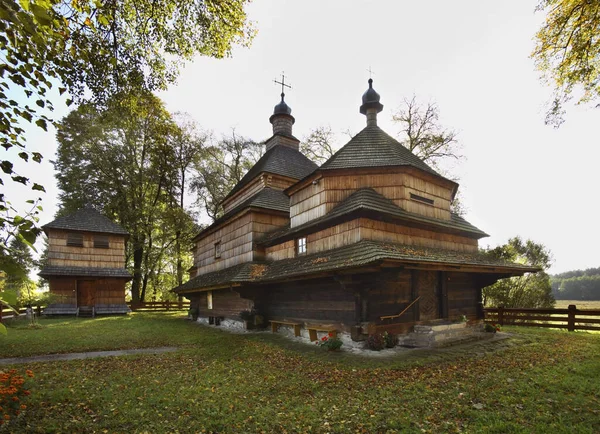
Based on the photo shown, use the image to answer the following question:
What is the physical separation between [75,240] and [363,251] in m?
23.8

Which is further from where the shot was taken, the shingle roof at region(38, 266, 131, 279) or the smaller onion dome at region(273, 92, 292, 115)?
the smaller onion dome at region(273, 92, 292, 115)

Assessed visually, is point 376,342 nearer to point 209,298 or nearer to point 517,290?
point 209,298

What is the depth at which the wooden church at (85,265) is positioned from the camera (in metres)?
23.2

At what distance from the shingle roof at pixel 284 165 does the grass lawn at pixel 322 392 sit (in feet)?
38.5

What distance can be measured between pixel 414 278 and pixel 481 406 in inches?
227

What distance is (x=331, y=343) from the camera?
32.7 ft

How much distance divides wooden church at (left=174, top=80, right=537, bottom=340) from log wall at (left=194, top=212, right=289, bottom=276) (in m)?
0.06

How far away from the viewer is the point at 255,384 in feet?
23.2

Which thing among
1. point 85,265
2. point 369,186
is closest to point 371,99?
point 369,186

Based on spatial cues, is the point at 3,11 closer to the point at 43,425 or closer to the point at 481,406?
the point at 43,425

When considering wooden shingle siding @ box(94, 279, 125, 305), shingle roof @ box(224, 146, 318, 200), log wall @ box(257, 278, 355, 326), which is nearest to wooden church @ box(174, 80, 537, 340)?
log wall @ box(257, 278, 355, 326)

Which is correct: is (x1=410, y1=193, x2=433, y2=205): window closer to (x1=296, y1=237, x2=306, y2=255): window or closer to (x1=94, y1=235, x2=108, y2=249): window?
(x1=296, y1=237, x2=306, y2=255): window

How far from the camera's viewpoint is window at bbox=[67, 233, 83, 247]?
78.5 feet

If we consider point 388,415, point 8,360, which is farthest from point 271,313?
point 388,415
